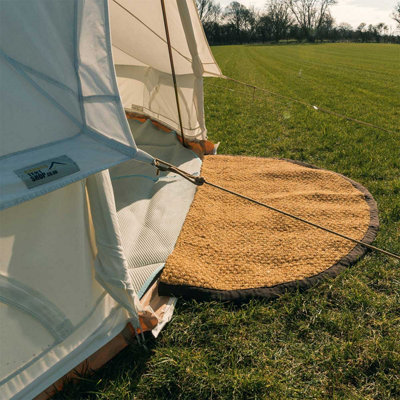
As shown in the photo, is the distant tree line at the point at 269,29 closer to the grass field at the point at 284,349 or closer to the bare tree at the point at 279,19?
the bare tree at the point at 279,19

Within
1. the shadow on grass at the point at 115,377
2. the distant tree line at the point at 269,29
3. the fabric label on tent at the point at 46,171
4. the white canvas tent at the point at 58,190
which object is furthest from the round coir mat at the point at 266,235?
the distant tree line at the point at 269,29

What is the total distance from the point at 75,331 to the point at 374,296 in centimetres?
160

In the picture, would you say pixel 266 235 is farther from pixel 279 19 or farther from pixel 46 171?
pixel 279 19

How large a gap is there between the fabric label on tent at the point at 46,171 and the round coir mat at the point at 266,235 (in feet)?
3.27

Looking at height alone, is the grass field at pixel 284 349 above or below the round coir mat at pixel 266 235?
below

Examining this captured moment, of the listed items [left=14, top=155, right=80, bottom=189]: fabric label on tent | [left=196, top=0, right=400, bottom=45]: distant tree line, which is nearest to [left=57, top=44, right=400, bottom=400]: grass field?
[left=14, top=155, right=80, bottom=189]: fabric label on tent

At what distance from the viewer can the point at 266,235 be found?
2.45 m

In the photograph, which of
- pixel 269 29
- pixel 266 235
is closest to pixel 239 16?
pixel 269 29

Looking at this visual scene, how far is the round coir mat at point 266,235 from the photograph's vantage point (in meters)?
1.99

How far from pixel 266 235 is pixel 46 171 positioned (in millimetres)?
1669

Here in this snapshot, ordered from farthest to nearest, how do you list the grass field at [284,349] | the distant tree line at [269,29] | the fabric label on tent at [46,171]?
the distant tree line at [269,29]
the grass field at [284,349]
the fabric label on tent at [46,171]

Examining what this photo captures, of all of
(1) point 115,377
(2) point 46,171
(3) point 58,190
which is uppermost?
(2) point 46,171

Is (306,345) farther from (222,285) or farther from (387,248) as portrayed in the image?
(387,248)

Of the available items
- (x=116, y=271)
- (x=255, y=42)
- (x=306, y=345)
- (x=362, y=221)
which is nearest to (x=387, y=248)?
(x=362, y=221)
